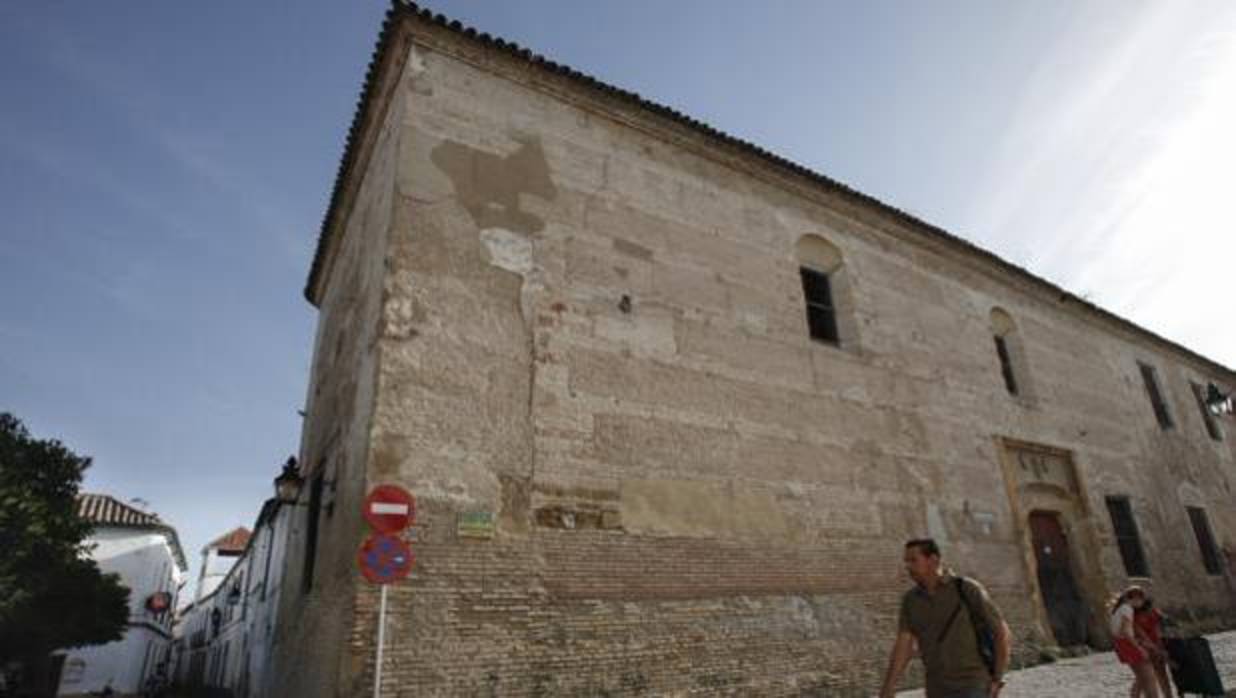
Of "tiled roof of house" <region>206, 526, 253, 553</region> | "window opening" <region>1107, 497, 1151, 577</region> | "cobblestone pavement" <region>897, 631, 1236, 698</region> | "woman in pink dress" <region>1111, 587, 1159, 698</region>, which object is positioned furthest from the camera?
"tiled roof of house" <region>206, 526, 253, 553</region>

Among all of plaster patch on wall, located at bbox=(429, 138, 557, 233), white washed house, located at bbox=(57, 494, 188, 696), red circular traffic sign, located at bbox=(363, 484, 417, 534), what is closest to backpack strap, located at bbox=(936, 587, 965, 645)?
red circular traffic sign, located at bbox=(363, 484, 417, 534)

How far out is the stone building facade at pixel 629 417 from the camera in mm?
6262

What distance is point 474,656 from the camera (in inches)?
227

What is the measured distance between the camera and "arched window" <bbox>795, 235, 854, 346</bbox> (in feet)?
34.6

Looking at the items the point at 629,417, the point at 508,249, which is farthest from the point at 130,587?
the point at 629,417

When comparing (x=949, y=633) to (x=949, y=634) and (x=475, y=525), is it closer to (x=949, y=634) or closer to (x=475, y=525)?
(x=949, y=634)

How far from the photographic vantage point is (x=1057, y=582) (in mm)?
11281

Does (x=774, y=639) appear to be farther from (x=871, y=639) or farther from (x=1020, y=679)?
(x=1020, y=679)

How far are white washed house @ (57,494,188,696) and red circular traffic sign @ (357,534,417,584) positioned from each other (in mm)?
29278

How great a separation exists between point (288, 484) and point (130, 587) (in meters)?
24.9

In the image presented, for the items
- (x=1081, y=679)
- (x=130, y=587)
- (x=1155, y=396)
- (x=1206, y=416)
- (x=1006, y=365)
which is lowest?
(x=1081, y=679)

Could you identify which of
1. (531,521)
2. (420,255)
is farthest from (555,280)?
(531,521)

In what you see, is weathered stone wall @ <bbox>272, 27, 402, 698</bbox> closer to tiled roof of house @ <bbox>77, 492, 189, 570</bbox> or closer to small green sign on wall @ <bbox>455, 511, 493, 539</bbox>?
small green sign on wall @ <bbox>455, 511, 493, 539</bbox>

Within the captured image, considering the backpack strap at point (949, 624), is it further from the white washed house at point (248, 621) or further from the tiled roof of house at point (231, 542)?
the tiled roof of house at point (231, 542)
